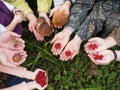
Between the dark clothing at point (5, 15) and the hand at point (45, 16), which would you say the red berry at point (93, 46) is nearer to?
the hand at point (45, 16)

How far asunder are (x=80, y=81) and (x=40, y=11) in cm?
77

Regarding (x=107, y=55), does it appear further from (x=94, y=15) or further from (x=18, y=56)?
(x=18, y=56)

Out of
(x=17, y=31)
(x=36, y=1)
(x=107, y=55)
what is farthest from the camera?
(x=36, y=1)

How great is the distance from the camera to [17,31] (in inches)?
143

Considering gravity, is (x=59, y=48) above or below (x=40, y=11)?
below

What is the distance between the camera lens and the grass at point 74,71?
3.48 m

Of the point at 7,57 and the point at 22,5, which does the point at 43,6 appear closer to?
the point at 22,5

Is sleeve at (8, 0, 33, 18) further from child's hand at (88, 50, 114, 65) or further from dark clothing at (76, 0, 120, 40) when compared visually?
child's hand at (88, 50, 114, 65)

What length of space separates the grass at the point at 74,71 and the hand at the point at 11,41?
0.76 ft

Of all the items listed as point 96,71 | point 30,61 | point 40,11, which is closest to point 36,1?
point 40,11

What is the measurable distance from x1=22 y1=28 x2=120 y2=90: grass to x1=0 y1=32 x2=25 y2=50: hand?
0.23m

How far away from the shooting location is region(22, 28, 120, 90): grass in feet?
11.4

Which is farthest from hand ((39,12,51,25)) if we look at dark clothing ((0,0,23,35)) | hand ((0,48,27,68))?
hand ((0,48,27,68))

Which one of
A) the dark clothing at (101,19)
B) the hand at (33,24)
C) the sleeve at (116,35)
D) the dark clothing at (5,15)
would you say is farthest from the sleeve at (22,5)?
the sleeve at (116,35)
